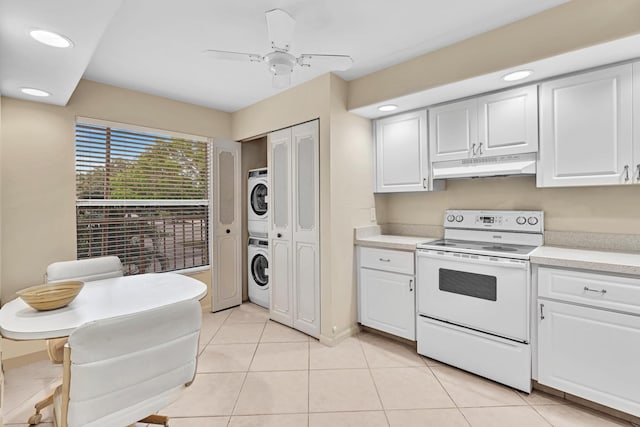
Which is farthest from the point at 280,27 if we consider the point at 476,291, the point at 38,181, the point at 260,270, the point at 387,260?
the point at 260,270

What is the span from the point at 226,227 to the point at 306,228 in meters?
1.31

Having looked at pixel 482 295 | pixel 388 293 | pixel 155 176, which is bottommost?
pixel 388 293

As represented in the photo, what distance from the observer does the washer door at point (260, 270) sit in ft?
12.6

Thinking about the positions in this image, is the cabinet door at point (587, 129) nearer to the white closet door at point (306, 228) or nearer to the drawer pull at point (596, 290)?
the drawer pull at point (596, 290)

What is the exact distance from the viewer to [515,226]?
8.29ft

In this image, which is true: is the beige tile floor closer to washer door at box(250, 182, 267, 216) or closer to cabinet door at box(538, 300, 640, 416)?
cabinet door at box(538, 300, 640, 416)

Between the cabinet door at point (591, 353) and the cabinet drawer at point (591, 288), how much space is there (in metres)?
0.05

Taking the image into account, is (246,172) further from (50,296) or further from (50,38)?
(50,296)

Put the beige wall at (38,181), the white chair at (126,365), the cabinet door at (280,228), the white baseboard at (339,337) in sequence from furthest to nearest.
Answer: the cabinet door at (280,228)
the white baseboard at (339,337)
the beige wall at (38,181)
the white chair at (126,365)

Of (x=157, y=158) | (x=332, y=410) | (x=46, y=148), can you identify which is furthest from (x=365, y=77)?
(x=46, y=148)

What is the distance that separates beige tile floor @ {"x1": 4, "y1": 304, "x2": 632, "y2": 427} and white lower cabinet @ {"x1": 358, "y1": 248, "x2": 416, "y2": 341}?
0.70ft

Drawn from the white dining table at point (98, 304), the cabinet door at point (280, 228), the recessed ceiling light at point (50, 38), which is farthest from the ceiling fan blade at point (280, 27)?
the white dining table at point (98, 304)

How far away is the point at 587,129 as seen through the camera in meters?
2.03

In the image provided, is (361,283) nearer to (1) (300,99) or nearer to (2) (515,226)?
(2) (515,226)
